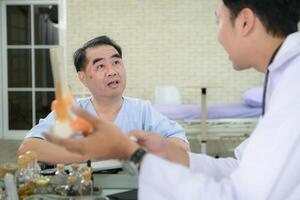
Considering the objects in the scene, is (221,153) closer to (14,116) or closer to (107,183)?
(14,116)

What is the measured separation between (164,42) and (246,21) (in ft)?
19.6

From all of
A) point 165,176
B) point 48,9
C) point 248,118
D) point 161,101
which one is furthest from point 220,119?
point 165,176

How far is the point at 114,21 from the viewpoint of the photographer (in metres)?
7.00

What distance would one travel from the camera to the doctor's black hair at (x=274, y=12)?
112cm

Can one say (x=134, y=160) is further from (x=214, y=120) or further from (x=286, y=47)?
(x=214, y=120)

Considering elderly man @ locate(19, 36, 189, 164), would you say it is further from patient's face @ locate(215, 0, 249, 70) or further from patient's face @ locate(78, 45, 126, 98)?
patient's face @ locate(215, 0, 249, 70)

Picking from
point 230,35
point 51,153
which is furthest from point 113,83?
point 230,35

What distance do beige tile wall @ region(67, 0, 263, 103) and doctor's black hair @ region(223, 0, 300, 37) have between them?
5.87 m

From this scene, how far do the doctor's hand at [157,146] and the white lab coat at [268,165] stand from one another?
0.46 feet

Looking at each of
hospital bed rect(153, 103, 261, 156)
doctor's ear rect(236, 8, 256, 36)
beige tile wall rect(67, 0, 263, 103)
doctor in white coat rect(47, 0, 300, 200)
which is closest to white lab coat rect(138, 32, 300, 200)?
doctor in white coat rect(47, 0, 300, 200)

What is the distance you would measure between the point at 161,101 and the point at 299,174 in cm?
566

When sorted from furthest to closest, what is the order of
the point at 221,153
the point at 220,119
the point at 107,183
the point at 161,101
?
the point at 161,101
the point at 221,153
the point at 220,119
the point at 107,183

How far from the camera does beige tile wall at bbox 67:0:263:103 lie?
6973mm

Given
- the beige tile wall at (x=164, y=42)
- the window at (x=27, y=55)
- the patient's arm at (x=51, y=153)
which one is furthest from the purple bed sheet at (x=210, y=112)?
the patient's arm at (x=51, y=153)
